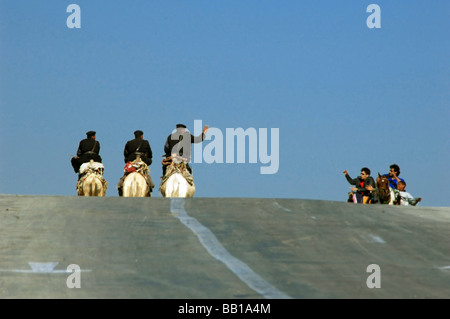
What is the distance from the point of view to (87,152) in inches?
1318

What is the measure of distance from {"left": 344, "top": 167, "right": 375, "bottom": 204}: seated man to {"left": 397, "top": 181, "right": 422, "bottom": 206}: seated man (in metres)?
0.97

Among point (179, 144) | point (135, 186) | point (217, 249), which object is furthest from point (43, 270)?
point (179, 144)

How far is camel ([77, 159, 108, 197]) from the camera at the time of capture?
3261cm

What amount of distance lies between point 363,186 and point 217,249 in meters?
15.7

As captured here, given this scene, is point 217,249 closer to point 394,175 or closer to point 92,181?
point 92,181

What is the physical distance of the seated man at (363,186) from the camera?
110ft

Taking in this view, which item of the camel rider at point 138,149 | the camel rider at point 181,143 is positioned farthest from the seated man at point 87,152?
the camel rider at point 181,143

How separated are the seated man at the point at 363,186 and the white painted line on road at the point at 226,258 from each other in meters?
10.0

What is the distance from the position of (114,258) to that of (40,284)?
2578 millimetres

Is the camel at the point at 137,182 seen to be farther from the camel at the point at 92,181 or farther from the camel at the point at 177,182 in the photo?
the camel at the point at 92,181
